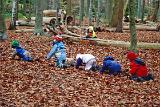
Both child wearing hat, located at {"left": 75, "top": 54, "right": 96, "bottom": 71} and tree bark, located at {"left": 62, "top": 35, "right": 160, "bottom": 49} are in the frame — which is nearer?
child wearing hat, located at {"left": 75, "top": 54, "right": 96, "bottom": 71}

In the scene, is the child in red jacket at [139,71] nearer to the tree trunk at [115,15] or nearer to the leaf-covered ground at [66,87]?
the leaf-covered ground at [66,87]

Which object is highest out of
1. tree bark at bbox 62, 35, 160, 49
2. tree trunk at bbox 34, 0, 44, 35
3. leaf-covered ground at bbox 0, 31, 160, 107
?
tree trunk at bbox 34, 0, 44, 35

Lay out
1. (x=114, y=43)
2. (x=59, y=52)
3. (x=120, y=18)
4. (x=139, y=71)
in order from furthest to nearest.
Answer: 1. (x=120, y=18)
2. (x=114, y=43)
3. (x=59, y=52)
4. (x=139, y=71)

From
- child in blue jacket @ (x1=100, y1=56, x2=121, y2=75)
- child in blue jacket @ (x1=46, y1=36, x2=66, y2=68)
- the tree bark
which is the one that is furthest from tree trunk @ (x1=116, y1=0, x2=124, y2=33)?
child in blue jacket @ (x1=100, y1=56, x2=121, y2=75)

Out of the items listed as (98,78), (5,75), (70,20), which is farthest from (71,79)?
(70,20)

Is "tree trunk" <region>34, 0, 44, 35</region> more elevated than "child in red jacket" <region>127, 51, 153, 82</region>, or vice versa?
"tree trunk" <region>34, 0, 44, 35</region>

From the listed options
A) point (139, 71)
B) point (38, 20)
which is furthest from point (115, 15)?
point (139, 71)

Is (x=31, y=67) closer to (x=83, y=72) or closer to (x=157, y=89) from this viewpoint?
(x=83, y=72)

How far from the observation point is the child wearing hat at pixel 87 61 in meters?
13.6

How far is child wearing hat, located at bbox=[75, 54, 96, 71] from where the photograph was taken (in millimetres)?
13594

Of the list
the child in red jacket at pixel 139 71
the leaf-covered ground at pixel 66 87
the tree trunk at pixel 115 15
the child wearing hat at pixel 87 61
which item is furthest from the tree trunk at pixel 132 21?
the tree trunk at pixel 115 15

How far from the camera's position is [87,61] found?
44.6ft

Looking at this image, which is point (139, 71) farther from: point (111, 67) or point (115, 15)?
point (115, 15)

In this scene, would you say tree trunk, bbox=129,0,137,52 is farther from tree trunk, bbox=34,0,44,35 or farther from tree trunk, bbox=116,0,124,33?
tree trunk, bbox=116,0,124,33
